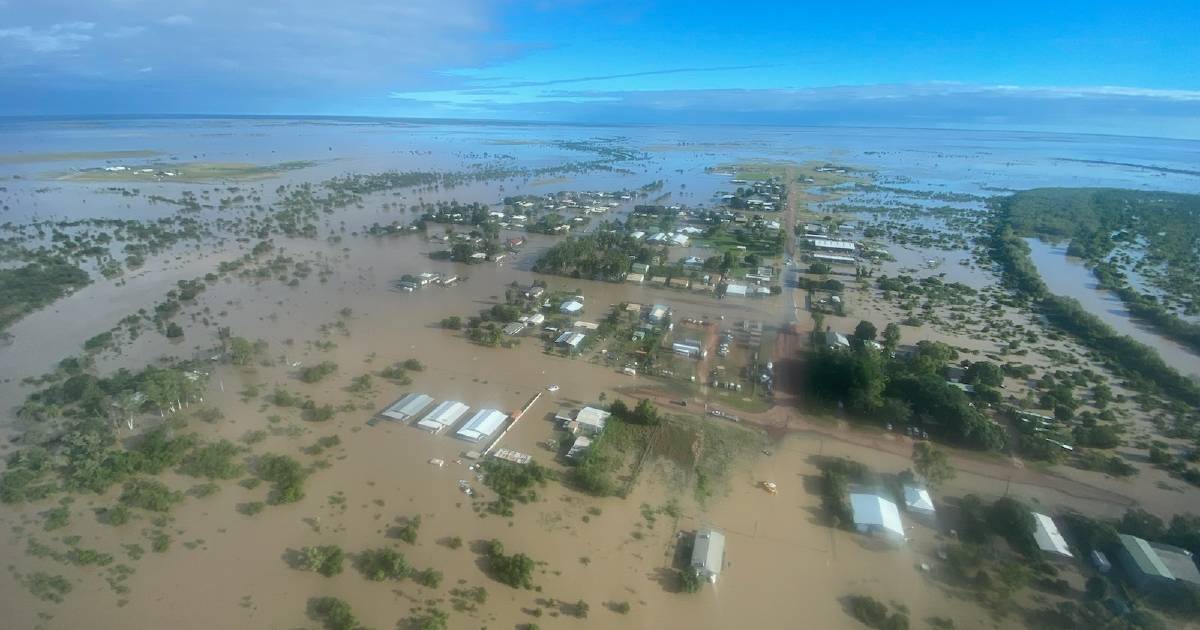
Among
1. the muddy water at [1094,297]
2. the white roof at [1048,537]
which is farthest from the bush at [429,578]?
the muddy water at [1094,297]

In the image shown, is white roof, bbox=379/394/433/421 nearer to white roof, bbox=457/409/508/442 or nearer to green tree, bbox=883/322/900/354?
white roof, bbox=457/409/508/442

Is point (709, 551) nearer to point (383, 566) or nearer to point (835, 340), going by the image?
point (383, 566)

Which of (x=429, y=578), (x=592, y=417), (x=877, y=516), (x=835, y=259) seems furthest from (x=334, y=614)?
(x=835, y=259)

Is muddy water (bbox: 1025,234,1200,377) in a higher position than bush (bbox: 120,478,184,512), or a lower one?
higher

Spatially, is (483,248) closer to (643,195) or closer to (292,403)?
(292,403)

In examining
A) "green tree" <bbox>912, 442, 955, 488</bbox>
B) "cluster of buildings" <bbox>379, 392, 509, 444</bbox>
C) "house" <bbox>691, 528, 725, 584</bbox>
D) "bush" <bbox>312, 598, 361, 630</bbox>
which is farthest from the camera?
"cluster of buildings" <bbox>379, 392, 509, 444</bbox>

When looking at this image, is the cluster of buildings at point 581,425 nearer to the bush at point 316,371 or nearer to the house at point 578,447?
the house at point 578,447

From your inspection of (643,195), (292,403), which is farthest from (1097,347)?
(643,195)

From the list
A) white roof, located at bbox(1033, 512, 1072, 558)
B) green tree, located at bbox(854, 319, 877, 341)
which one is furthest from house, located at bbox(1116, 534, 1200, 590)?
green tree, located at bbox(854, 319, 877, 341)
